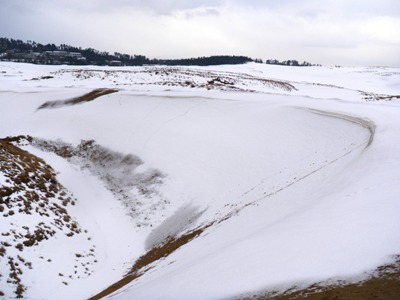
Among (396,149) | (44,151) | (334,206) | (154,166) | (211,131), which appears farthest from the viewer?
(44,151)

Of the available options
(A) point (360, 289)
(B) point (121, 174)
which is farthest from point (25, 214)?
(A) point (360, 289)

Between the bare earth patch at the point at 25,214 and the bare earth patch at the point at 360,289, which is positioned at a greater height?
the bare earth patch at the point at 360,289

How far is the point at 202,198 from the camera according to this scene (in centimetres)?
1755

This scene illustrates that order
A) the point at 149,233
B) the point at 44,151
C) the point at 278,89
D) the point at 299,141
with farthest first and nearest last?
the point at 278,89 → the point at 44,151 → the point at 299,141 → the point at 149,233

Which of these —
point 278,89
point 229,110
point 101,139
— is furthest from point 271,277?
point 278,89

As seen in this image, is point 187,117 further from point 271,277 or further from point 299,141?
point 271,277

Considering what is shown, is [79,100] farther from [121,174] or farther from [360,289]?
[360,289]

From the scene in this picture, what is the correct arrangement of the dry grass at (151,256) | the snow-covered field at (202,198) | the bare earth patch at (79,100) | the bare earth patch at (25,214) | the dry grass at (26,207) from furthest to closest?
the bare earth patch at (79,100), the dry grass at (26,207), the bare earth patch at (25,214), the dry grass at (151,256), the snow-covered field at (202,198)

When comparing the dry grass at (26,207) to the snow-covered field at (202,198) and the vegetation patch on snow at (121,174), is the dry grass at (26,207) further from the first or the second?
the vegetation patch on snow at (121,174)

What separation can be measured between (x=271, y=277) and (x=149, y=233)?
407 inches

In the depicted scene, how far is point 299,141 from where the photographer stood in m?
18.9

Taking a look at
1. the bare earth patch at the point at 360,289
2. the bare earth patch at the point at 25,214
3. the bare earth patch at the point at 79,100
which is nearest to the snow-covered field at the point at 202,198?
the bare earth patch at the point at 25,214

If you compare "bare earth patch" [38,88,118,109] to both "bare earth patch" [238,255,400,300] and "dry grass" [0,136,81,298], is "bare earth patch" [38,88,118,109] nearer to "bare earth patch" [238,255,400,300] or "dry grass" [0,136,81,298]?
"dry grass" [0,136,81,298]

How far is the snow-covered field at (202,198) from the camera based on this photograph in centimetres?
806
